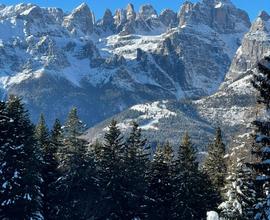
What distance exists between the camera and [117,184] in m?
67.4

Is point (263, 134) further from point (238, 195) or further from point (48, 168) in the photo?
point (48, 168)

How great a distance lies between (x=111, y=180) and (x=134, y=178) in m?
2.30

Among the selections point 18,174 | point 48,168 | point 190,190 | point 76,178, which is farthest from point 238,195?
point 48,168

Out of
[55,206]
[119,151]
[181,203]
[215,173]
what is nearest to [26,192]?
[55,206]

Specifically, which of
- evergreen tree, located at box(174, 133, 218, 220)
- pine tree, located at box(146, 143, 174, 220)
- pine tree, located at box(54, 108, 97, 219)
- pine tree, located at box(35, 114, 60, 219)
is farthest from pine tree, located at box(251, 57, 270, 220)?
pine tree, located at box(146, 143, 174, 220)

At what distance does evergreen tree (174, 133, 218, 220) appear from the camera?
69375 millimetres

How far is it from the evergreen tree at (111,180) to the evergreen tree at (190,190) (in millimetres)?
6148

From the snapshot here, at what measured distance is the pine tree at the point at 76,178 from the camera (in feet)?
215

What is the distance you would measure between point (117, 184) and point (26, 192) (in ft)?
40.5

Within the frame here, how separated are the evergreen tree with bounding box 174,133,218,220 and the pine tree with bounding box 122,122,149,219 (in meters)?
3.84

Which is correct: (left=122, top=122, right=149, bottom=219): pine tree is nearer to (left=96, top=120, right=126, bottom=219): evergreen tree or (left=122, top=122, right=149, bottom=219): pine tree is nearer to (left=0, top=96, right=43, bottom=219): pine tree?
(left=96, top=120, right=126, bottom=219): evergreen tree

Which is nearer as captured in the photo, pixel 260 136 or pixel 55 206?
pixel 260 136

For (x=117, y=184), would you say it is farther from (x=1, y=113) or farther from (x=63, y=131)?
(x=1, y=113)

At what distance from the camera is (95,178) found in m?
66.3
